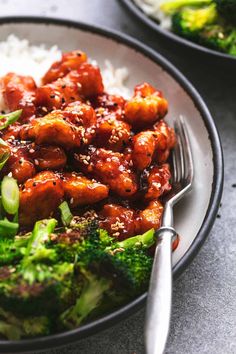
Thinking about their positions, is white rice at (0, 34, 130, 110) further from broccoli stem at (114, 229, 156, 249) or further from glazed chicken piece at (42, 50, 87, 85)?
broccoli stem at (114, 229, 156, 249)

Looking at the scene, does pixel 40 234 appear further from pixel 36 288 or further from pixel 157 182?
pixel 157 182

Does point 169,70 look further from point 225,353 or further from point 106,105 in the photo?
point 225,353

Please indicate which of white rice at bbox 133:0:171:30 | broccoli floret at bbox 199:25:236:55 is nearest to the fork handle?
broccoli floret at bbox 199:25:236:55

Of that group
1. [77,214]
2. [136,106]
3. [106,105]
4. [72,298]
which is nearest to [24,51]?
[106,105]

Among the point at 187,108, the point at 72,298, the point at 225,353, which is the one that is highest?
the point at 187,108

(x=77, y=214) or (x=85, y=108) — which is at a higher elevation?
(x=85, y=108)

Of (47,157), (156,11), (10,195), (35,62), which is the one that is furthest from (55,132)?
(156,11)
